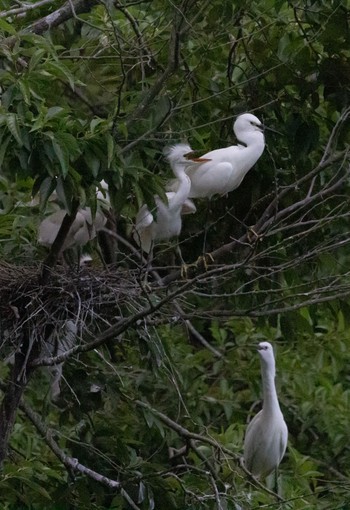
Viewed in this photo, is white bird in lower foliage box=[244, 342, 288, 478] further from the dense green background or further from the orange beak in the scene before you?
the orange beak

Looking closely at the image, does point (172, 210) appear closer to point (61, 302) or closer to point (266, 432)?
point (61, 302)

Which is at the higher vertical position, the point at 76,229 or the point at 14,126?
the point at 14,126

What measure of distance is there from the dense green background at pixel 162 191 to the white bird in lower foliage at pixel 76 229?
5 centimetres

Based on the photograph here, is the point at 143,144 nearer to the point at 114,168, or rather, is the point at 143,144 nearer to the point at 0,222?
the point at 114,168

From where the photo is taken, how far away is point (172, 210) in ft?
14.9

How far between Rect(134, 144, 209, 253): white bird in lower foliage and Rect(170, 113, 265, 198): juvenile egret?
0.05 meters

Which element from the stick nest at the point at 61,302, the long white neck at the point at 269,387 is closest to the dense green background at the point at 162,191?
the stick nest at the point at 61,302

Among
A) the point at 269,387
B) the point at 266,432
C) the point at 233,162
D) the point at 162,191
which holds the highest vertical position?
the point at 162,191

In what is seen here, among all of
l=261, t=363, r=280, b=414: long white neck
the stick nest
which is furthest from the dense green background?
l=261, t=363, r=280, b=414: long white neck

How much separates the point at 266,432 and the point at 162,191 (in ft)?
6.38

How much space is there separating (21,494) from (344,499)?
1203 millimetres

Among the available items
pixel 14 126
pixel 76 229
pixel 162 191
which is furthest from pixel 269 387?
pixel 14 126

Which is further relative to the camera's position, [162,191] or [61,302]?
[61,302]

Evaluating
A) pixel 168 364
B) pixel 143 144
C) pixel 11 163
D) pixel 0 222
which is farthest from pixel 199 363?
pixel 11 163
